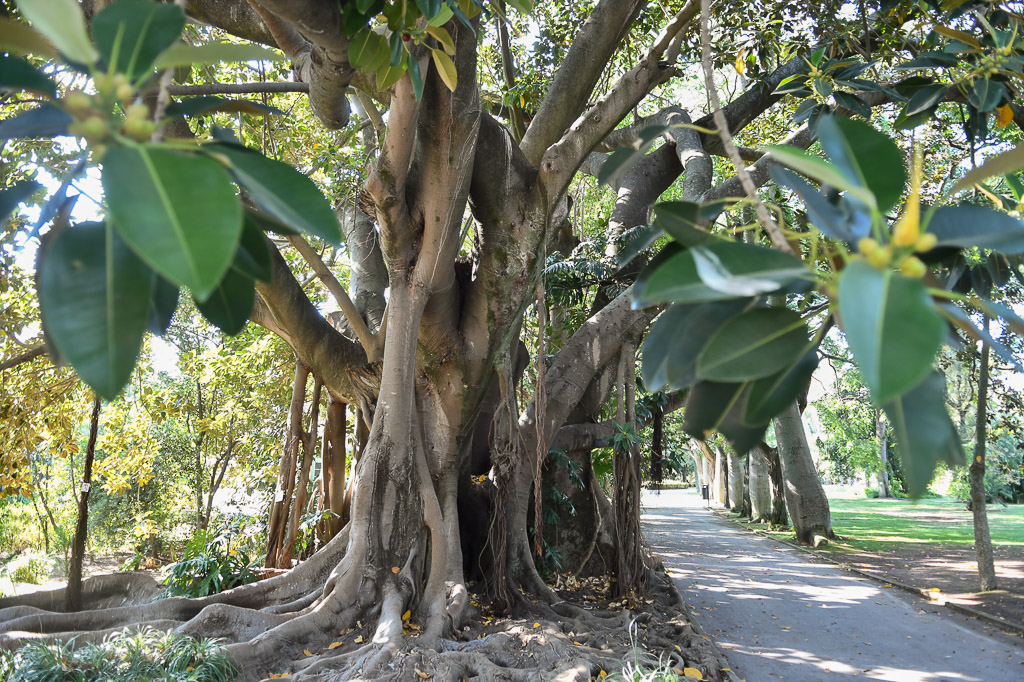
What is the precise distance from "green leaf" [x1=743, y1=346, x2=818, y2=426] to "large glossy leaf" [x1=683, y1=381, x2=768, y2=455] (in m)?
0.04

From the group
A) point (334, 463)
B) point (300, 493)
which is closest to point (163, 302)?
point (300, 493)

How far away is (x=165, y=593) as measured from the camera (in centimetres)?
550

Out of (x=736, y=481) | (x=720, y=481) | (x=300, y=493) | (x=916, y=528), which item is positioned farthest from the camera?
(x=720, y=481)

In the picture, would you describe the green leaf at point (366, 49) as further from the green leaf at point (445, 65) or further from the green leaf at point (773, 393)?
the green leaf at point (773, 393)

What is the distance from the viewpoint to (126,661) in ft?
12.7

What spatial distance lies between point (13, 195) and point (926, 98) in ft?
8.16

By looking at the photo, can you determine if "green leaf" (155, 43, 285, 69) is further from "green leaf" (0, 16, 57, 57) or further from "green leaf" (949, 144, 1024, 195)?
"green leaf" (949, 144, 1024, 195)

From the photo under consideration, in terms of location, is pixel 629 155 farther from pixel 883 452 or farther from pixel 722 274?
pixel 883 452

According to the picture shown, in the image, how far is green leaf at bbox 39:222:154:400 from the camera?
0.69 meters

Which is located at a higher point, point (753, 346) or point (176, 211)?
point (176, 211)

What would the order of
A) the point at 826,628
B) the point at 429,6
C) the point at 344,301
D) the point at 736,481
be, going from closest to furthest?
the point at 429,6, the point at 344,301, the point at 826,628, the point at 736,481

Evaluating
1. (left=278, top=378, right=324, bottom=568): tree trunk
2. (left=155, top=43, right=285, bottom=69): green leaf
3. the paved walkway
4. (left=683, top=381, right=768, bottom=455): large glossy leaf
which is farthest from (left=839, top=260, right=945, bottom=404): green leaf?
(left=278, top=378, right=324, bottom=568): tree trunk

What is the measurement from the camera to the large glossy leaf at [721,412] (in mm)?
955

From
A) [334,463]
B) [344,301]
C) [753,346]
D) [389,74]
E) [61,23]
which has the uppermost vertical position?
[389,74]
